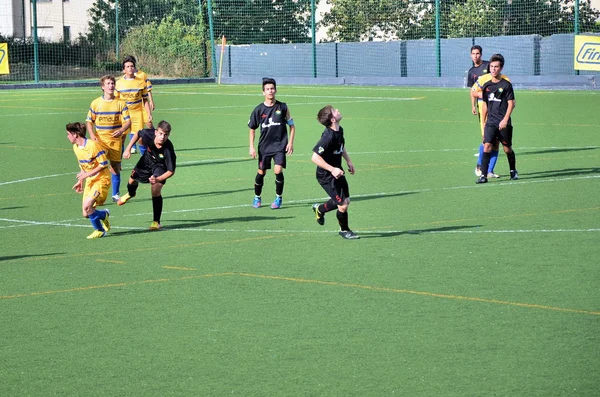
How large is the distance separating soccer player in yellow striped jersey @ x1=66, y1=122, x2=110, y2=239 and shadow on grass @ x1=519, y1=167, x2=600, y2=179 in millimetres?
7506

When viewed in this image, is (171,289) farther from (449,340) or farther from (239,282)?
(449,340)

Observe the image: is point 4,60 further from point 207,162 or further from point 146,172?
point 146,172

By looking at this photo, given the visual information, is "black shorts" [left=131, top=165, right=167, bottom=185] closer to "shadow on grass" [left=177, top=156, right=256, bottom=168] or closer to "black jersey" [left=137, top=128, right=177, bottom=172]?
"black jersey" [left=137, top=128, right=177, bottom=172]

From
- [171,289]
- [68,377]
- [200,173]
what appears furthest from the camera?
[200,173]

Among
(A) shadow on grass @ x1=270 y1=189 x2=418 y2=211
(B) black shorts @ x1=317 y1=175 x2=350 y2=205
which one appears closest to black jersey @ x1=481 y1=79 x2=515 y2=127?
(A) shadow on grass @ x1=270 y1=189 x2=418 y2=211

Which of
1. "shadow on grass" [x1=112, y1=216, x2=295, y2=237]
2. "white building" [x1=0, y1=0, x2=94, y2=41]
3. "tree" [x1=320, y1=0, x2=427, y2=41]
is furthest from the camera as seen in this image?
"white building" [x1=0, y1=0, x2=94, y2=41]

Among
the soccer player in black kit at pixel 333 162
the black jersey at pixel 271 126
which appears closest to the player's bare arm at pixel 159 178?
the soccer player in black kit at pixel 333 162

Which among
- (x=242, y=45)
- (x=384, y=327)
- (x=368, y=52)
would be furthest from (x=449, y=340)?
(x=242, y=45)

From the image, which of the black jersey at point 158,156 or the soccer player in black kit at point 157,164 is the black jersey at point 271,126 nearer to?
the soccer player in black kit at point 157,164

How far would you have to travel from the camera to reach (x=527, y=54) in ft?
156

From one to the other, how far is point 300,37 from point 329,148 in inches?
1951

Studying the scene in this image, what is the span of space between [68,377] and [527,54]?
137 ft

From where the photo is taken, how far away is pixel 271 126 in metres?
15.8

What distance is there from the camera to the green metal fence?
5256 centimetres
